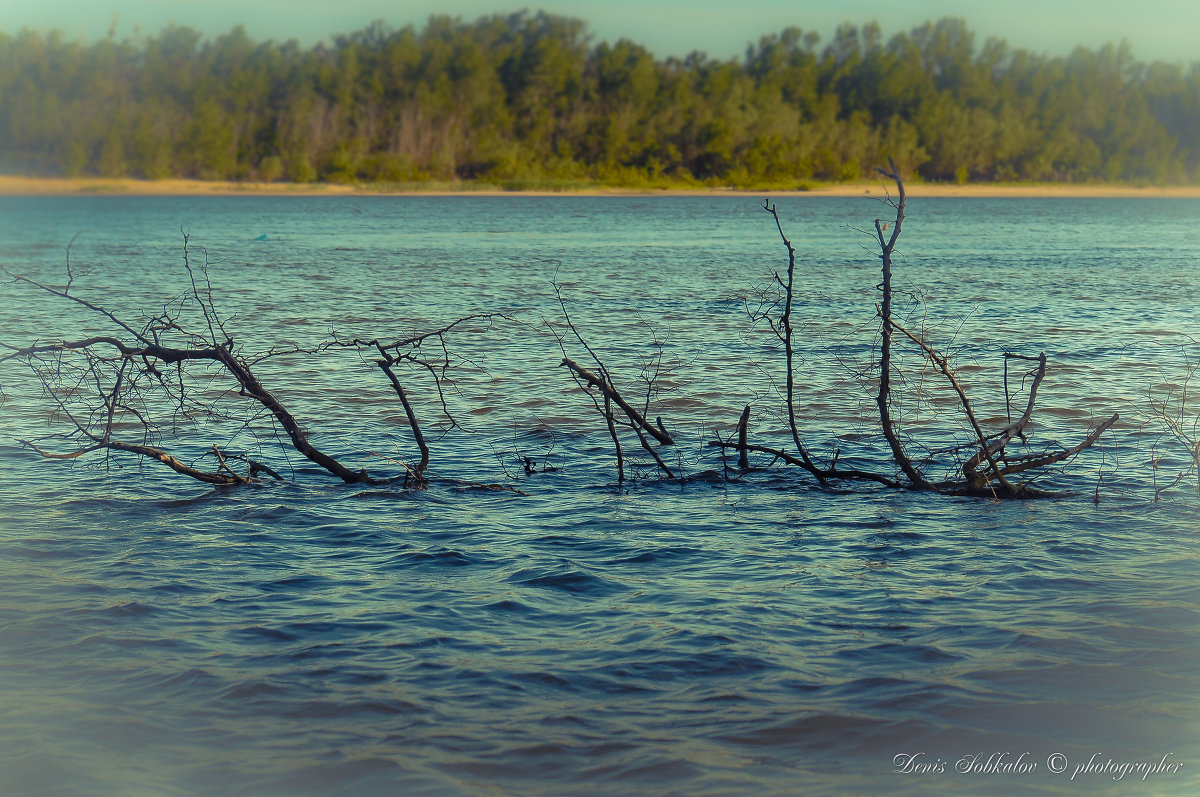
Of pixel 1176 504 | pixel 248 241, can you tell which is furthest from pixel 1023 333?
pixel 248 241

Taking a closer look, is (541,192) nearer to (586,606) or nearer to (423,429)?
(423,429)

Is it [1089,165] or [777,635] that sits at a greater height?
[1089,165]

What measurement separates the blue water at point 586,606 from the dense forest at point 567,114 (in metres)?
118

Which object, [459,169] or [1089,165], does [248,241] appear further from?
[1089,165]

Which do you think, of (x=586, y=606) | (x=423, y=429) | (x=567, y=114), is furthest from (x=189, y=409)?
(x=567, y=114)

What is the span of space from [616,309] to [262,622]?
736 inches

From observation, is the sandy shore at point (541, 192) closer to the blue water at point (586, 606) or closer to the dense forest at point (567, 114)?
the dense forest at point (567, 114)

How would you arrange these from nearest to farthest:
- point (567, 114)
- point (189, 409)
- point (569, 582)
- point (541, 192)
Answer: point (569, 582), point (189, 409), point (541, 192), point (567, 114)

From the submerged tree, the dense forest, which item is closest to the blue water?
the submerged tree

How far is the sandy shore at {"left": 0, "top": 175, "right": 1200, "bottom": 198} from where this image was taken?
13100 cm

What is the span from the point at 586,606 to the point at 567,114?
15099cm

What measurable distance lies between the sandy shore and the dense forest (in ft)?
5.64

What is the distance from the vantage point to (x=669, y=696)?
5.96 meters

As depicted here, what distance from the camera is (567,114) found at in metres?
152
